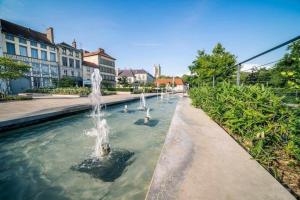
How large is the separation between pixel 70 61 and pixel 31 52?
10658 millimetres

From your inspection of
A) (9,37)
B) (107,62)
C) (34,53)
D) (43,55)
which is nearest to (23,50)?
(34,53)

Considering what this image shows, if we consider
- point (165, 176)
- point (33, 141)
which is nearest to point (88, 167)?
point (165, 176)

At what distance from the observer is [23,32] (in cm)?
3631

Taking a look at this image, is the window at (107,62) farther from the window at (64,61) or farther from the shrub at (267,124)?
the shrub at (267,124)

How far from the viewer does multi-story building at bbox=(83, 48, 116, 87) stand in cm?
5881

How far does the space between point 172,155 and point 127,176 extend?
1.42m

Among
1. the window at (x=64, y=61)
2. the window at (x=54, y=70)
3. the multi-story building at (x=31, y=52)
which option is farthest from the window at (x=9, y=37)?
the window at (x=64, y=61)

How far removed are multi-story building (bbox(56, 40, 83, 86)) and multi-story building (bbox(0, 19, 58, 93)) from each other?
4.98ft

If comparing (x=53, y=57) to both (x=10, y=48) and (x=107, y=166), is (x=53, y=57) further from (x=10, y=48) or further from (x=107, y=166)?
(x=107, y=166)

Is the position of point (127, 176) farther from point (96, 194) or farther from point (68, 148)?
point (68, 148)

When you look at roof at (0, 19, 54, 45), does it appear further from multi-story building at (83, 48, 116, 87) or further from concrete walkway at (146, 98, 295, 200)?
concrete walkway at (146, 98, 295, 200)

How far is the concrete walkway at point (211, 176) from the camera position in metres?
2.20

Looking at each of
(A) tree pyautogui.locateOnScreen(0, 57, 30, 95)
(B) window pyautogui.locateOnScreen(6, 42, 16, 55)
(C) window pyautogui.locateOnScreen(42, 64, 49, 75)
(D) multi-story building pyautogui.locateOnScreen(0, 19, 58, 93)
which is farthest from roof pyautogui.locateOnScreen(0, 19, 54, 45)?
(A) tree pyautogui.locateOnScreen(0, 57, 30, 95)

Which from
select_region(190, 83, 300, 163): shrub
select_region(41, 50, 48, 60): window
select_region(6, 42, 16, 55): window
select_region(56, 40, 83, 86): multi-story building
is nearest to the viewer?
select_region(190, 83, 300, 163): shrub
